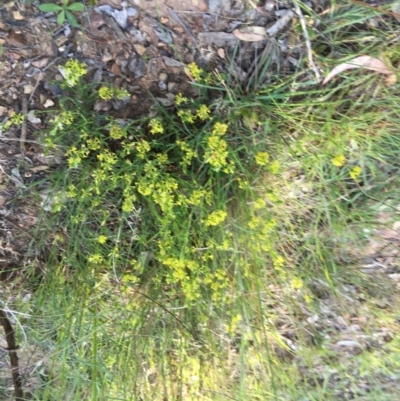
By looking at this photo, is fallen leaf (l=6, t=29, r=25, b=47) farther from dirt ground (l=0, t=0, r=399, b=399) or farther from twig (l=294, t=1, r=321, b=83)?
twig (l=294, t=1, r=321, b=83)

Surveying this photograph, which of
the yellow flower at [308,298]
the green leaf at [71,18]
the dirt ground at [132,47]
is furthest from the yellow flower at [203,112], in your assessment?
the yellow flower at [308,298]

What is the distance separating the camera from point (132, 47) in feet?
5.06

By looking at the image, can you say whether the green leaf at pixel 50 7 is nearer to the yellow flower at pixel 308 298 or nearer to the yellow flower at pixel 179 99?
the yellow flower at pixel 179 99

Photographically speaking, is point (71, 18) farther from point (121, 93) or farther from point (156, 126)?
point (156, 126)

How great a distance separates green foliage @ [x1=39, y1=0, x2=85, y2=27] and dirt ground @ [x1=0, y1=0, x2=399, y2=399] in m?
0.05

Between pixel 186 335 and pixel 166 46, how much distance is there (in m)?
1.01

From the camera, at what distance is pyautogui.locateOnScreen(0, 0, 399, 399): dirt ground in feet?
4.99

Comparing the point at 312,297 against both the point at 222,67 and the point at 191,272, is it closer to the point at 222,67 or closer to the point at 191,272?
the point at 191,272

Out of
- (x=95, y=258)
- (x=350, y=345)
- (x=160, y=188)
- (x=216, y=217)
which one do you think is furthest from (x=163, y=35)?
Answer: (x=350, y=345)

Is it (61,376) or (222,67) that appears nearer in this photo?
(222,67)

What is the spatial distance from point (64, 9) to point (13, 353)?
1.24 m

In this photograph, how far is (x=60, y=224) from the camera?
5.37 ft

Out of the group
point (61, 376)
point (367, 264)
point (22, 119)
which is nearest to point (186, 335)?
point (61, 376)

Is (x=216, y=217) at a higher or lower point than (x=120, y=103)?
lower
